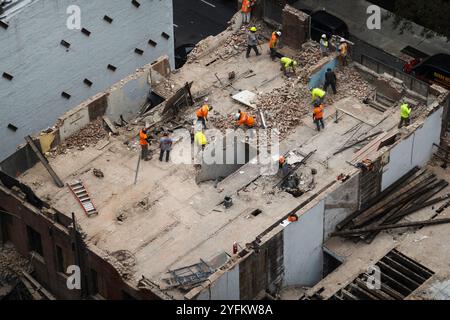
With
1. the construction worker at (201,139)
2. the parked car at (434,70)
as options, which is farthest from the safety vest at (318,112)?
the parked car at (434,70)

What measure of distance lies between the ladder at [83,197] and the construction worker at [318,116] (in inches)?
A: 504

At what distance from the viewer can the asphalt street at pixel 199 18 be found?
86312mm

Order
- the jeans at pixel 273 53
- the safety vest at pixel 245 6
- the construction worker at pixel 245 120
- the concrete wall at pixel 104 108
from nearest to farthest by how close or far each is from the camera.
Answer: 1. the concrete wall at pixel 104 108
2. the construction worker at pixel 245 120
3. the jeans at pixel 273 53
4. the safety vest at pixel 245 6

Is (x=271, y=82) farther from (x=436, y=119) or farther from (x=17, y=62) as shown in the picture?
(x=17, y=62)

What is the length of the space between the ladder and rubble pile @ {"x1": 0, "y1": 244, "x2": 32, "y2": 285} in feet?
17.0

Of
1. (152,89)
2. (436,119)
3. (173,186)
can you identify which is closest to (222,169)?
(173,186)

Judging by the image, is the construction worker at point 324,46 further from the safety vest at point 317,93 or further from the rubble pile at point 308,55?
the safety vest at point 317,93

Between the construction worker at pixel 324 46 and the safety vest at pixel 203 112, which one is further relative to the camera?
the construction worker at pixel 324 46

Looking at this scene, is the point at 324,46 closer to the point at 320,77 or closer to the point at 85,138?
the point at 320,77

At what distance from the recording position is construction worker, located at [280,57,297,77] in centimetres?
6612

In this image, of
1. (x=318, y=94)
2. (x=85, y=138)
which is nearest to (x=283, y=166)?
(x=318, y=94)

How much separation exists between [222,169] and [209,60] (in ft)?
29.9

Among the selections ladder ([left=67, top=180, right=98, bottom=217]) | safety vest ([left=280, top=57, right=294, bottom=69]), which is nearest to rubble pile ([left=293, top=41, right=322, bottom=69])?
safety vest ([left=280, top=57, right=294, bottom=69])

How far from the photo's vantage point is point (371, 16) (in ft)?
289
